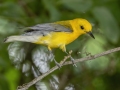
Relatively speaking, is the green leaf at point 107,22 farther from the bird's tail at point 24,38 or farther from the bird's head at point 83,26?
the bird's tail at point 24,38

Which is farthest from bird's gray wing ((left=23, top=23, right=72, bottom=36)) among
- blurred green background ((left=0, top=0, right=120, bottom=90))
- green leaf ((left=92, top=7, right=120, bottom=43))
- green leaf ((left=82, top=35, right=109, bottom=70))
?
green leaf ((left=82, top=35, right=109, bottom=70))

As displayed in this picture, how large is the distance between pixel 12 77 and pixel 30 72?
1.00 ft

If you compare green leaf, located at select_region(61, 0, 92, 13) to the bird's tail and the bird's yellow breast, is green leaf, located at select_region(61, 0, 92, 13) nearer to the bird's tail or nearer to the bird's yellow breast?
the bird's yellow breast

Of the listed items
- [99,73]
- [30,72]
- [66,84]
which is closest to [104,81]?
[99,73]

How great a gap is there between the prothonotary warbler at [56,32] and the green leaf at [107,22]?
0.77 feet

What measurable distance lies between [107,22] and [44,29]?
32.6 inches

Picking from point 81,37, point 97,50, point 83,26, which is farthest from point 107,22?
point 97,50

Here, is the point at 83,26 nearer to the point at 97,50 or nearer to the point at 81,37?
→ the point at 81,37

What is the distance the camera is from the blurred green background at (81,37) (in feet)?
Answer: 13.0

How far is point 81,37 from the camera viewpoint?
434 cm

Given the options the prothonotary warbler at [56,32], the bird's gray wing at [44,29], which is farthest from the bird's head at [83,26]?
the bird's gray wing at [44,29]

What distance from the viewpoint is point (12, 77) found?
4.43 m

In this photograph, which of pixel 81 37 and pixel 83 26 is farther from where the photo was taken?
pixel 81 37

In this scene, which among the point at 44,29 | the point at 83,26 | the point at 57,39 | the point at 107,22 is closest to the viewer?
the point at 44,29
